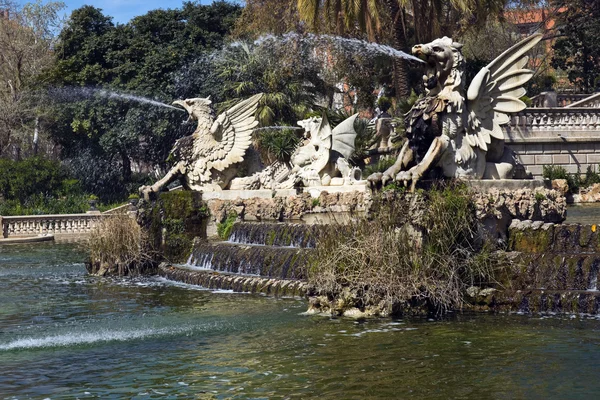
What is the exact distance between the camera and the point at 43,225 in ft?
116

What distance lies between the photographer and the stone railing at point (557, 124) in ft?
113

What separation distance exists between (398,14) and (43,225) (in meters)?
15.2

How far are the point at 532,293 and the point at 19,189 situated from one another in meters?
31.3

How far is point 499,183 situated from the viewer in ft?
48.2

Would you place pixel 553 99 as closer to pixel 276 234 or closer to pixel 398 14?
pixel 398 14

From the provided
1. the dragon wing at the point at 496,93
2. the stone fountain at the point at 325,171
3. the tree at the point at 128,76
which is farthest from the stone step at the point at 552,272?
the tree at the point at 128,76

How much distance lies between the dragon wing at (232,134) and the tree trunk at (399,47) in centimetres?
975

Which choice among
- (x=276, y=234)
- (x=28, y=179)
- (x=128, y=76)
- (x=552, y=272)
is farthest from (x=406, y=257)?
(x=128, y=76)

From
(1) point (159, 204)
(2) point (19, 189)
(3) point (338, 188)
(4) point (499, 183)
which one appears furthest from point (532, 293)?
(2) point (19, 189)

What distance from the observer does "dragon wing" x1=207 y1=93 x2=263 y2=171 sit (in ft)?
75.4

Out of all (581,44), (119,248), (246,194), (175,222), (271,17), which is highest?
(271,17)

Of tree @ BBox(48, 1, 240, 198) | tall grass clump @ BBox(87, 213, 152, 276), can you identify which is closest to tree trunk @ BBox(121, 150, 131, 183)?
tree @ BBox(48, 1, 240, 198)

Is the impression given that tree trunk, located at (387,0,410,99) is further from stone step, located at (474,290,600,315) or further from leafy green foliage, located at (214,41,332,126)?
stone step, located at (474,290,600,315)

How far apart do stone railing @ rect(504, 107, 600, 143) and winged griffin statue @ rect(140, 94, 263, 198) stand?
14.3 metres
